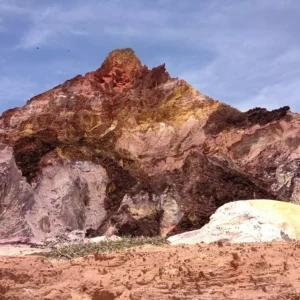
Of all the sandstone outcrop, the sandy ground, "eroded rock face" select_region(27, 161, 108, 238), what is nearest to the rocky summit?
"eroded rock face" select_region(27, 161, 108, 238)

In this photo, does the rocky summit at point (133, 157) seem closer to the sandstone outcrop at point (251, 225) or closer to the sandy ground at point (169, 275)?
the sandstone outcrop at point (251, 225)

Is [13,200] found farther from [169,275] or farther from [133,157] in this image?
[169,275]

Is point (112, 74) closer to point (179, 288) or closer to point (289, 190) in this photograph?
point (289, 190)

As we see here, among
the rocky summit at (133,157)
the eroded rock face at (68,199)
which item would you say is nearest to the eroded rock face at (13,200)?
the rocky summit at (133,157)

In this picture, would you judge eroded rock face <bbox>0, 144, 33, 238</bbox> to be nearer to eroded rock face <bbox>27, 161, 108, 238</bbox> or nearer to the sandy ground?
eroded rock face <bbox>27, 161, 108, 238</bbox>

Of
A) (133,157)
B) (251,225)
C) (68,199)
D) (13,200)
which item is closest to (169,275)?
(251,225)

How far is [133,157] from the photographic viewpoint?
1645 inches

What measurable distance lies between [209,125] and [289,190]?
32.1 ft

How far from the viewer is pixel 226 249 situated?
12.2 metres

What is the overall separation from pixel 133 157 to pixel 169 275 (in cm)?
3091

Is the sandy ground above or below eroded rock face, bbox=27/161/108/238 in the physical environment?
below

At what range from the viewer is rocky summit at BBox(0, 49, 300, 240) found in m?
34.1

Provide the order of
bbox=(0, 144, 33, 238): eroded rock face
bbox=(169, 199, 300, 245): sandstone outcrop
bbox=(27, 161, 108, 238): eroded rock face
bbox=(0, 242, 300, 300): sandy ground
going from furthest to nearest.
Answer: bbox=(27, 161, 108, 238): eroded rock face
bbox=(0, 144, 33, 238): eroded rock face
bbox=(169, 199, 300, 245): sandstone outcrop
bbox=(0, 242, 300, 300): sandy ground

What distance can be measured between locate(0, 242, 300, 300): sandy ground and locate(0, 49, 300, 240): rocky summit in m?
18.4
